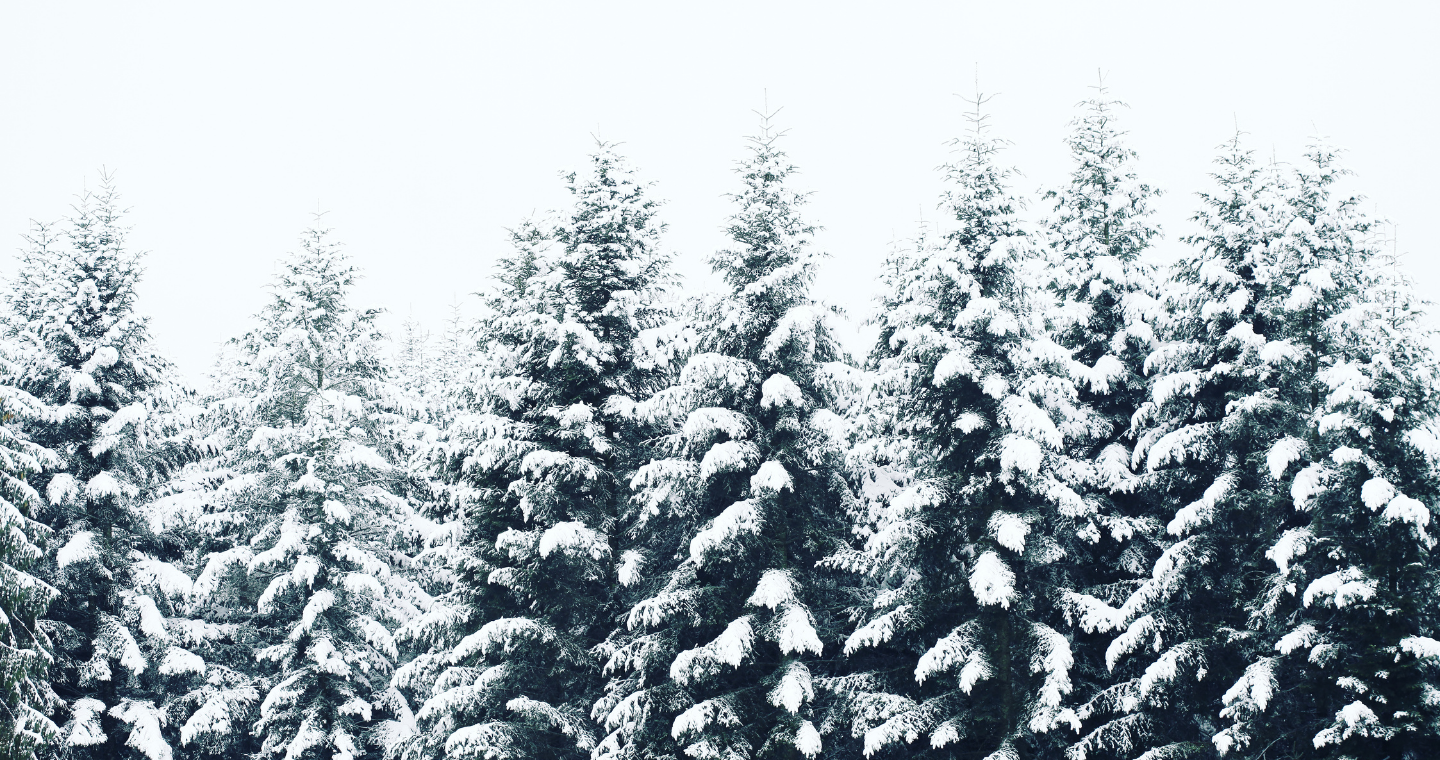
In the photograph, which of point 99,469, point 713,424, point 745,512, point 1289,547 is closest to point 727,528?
point 745,512

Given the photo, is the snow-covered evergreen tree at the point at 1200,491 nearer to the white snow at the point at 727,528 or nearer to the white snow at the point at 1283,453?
the white snow at the point at 1283,453

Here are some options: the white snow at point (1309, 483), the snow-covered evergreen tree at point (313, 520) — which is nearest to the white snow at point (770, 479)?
the white snow at point (1309, 483)

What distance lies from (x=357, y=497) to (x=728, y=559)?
1148 cm

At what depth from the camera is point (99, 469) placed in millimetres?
22812

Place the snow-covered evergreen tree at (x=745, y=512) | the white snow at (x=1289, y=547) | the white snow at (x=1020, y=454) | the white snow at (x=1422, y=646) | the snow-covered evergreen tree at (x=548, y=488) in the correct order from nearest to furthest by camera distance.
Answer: the white snow at (x=1422, y=646)
the white snow at (x=1289, y=547)
the white snow at (x=1020, y=454)
the snow-covered evergreen tree at (x=745, y=512)
the snow-covered evergreen tree at (x=548, y=488)

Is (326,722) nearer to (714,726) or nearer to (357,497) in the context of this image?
(357,497)

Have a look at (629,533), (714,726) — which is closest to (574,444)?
(629,533)

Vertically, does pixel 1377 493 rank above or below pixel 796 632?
above

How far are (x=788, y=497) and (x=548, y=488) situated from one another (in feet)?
16.7

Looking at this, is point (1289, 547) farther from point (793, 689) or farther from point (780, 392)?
point (780, 392)

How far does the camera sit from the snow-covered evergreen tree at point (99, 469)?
21781mm

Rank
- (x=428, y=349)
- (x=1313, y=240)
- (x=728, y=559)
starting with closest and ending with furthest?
(x=1313, y=240) → (x=728, y=559) → (x=428, y=349)

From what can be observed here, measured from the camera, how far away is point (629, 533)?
2141 cm

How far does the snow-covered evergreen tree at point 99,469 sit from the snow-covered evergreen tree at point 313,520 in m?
1.56
